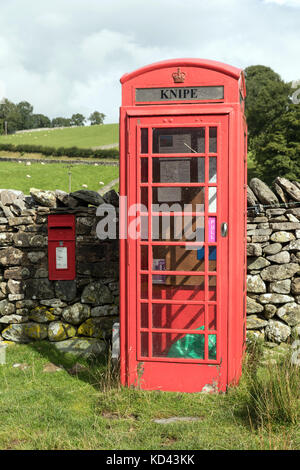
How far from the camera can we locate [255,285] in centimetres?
541

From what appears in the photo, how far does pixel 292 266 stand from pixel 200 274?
181cm

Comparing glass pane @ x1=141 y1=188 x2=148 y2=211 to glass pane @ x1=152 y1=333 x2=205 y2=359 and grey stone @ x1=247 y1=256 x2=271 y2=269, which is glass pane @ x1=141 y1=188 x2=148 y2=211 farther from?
grey stone @ x1=247 y1=256 x2=271 y2=269

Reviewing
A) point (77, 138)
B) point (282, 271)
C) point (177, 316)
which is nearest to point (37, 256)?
point (177, 316)

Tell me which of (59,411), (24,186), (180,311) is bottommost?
(59,411)

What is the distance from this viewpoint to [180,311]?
169 inches

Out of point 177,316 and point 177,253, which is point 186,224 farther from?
point 177,316

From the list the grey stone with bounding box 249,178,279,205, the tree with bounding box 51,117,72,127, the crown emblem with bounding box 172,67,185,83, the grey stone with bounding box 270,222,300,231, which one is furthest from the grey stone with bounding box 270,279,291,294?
the tree with bounding box 51,117,72,127

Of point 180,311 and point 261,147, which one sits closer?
point 180,311

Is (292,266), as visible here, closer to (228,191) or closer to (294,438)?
(228,191)

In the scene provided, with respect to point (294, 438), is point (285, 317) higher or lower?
higher

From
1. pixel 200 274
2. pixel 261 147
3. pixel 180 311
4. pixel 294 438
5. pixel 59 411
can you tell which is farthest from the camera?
pixel 261 147

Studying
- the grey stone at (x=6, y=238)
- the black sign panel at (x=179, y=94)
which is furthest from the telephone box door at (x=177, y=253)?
the grey stone at (x=6, y=238)

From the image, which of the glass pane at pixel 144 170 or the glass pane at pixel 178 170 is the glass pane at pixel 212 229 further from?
the glass pane at pixel 144 170

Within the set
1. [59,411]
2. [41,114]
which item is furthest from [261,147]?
[41,114]
